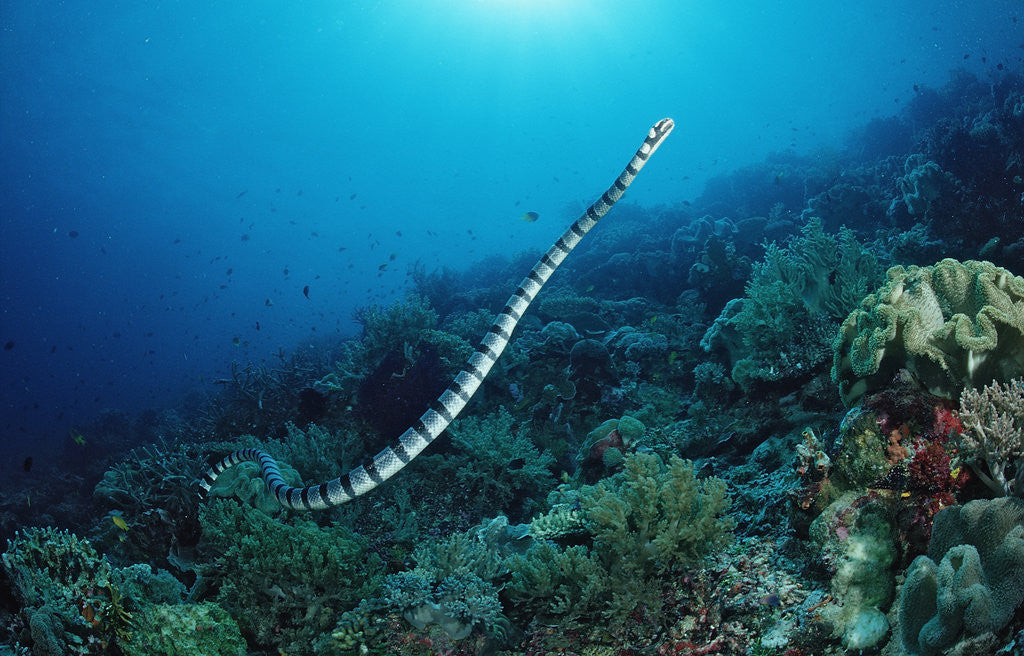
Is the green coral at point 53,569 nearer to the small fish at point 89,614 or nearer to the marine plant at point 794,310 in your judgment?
the small fish at point 89,614

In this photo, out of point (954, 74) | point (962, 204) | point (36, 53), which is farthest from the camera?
point (36, 53)

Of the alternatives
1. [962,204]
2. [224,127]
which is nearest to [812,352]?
[962,204]

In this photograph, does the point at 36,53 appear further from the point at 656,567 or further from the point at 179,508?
the point at 656,567

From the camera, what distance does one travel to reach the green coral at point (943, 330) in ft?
8.19

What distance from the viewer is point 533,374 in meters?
7.45

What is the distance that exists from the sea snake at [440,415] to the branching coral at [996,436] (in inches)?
136

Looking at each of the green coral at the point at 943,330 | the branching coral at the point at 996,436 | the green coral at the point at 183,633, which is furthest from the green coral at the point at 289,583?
the green coral at the point at 943,330

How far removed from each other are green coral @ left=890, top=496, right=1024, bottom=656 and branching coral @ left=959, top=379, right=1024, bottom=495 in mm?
211

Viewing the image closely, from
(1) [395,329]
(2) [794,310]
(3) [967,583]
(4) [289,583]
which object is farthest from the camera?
(1) [395,329]

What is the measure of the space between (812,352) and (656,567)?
313 centimetres

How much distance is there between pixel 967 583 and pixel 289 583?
376 cm

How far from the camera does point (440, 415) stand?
4.89 meters

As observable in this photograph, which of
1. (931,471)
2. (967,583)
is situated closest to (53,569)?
(967,583)

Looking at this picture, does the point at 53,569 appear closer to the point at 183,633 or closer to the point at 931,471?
the point at 183,633
